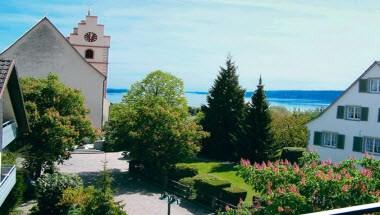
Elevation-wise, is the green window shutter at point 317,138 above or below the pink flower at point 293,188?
above

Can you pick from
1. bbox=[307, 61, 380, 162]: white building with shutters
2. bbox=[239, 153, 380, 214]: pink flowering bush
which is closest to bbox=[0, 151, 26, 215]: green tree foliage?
bbox=[239, 153, 380, 214]: pink flowering bush

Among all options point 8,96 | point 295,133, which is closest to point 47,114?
point 8,96

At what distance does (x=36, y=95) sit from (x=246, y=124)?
16.9 metres

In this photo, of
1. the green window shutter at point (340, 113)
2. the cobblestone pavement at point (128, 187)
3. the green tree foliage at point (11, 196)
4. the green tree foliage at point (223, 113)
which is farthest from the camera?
the green tree foliage at point (223, 113)

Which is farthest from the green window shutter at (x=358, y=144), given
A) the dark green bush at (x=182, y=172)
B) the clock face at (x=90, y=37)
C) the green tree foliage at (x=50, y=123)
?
the clock face at (x=90, y=37)

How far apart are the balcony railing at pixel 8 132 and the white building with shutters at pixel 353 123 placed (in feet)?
75.6

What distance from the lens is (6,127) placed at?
60.9 feet

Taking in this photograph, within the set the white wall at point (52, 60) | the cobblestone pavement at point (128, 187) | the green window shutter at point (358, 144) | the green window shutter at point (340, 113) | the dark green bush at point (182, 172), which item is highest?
the white wall at point (52, 60)

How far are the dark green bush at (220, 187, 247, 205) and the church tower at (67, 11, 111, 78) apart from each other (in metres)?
34.8

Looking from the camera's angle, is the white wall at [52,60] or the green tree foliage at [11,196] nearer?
the green tree foliage at [11,196]

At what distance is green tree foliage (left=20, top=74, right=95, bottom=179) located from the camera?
2945 cm

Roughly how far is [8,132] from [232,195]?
521 inches

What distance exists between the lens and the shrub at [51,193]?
24.9 meters

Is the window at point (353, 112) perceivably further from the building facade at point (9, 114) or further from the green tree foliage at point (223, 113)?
the building facade at point (9, 114)
